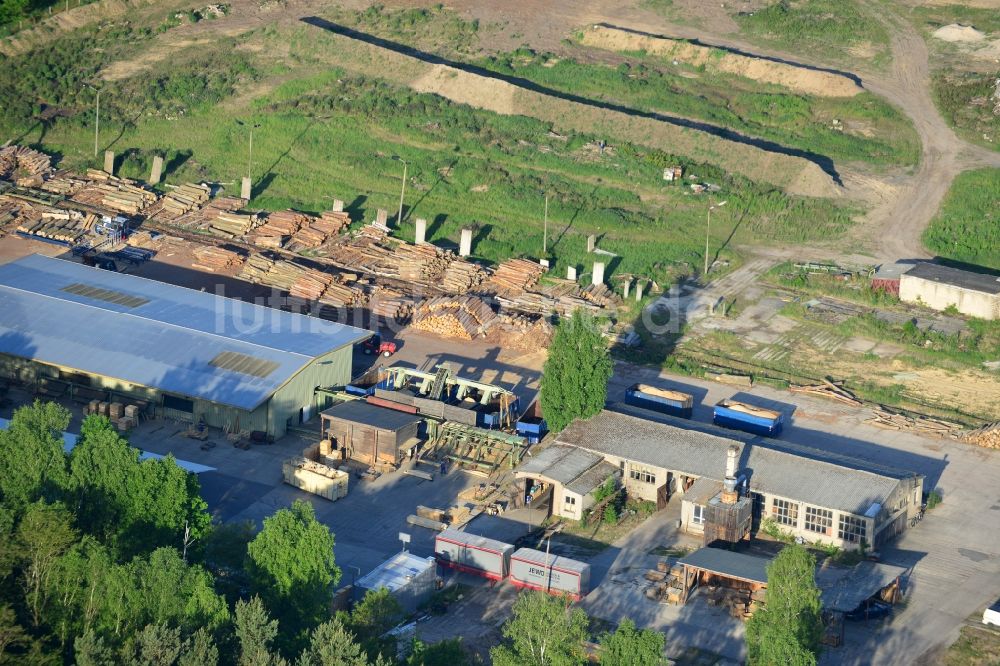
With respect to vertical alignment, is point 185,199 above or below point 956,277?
below

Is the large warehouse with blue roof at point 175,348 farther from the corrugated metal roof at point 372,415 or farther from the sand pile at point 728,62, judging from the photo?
the sand pile at point 728,62

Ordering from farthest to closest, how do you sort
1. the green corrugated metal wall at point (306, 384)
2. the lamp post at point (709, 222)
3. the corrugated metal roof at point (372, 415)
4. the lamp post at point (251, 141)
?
the lamp post at point (251, 141)
the lamp post at point (709, 222)
the green corrugated metal wall at point (306, 384)
the corrugated metal roof at point (372, 415)

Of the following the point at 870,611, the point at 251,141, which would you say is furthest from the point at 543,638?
the point at 251,141

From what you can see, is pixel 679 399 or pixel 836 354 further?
pixel 836 354

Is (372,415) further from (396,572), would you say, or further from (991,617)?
(991,617)

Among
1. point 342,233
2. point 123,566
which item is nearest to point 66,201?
point 342,233

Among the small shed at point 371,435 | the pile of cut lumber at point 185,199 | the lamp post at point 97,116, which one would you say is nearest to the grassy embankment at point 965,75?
the pile of cut lumber at point 185,199

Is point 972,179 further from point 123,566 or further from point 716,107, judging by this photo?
point 123,566
